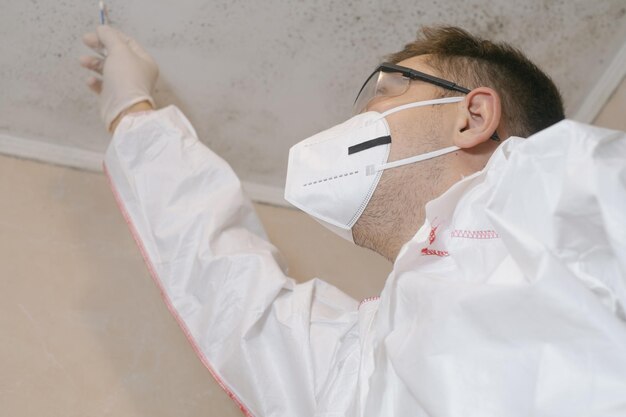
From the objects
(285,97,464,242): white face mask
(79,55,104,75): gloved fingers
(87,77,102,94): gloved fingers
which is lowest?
(87,77,102,94): gloved fingers

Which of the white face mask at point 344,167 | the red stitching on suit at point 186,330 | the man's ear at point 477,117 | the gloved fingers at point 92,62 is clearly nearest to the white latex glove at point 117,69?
the gloved fingers at point 92,62

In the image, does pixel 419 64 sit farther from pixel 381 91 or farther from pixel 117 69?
pixel 117 69

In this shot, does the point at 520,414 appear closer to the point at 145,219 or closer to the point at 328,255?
the point at 145,219

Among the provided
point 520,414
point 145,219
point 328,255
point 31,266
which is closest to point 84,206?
point 31,266

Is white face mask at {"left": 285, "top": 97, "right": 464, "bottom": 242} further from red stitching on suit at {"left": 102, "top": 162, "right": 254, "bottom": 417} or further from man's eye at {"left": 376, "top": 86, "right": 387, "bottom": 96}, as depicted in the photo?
red stitching on suit at {"left": 102, "top": 162, "right": 254, "bottom": 417}

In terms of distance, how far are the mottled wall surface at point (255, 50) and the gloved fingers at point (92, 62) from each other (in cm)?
6

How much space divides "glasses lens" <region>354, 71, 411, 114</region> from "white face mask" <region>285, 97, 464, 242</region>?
0.06 m

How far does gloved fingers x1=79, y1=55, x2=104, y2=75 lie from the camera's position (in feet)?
4.59

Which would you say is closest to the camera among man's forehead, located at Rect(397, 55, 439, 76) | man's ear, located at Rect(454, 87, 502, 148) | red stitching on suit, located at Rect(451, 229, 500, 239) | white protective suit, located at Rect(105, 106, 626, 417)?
white protective suit, located at Rect(105, 106, 626, 417)

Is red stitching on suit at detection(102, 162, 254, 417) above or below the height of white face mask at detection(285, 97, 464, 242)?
below

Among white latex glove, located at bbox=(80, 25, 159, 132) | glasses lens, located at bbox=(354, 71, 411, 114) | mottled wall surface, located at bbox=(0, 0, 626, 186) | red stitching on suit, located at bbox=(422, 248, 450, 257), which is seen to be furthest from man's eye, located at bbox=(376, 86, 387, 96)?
white latex glove, located at bbox=(80, 25, 159, 132)

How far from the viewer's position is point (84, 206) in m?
1.59

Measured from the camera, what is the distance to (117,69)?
134 centimetres

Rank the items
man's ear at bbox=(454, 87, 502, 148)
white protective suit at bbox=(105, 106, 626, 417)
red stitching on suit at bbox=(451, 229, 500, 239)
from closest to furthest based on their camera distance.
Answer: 1. white protective suit at bbox=(105, 106, 626, 417)
2. red stitching on suit at bbox=(451, 229, 500, 239)
3. man's ear at bbox=(454, 87, 502, 148)
